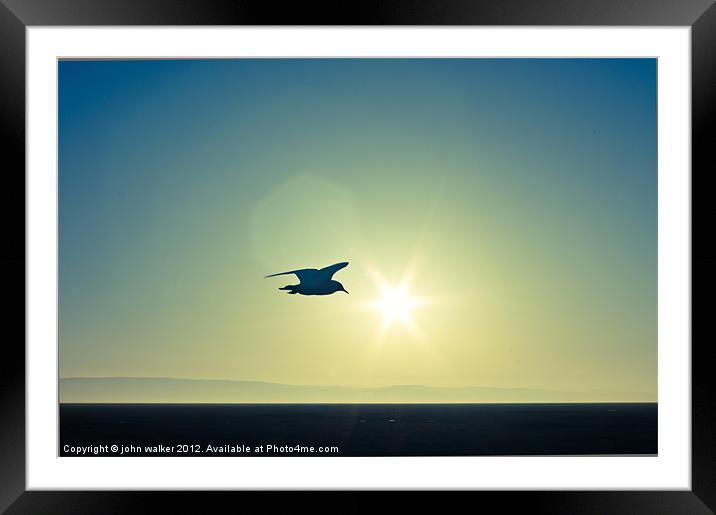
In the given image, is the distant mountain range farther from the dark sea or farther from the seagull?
the seagull

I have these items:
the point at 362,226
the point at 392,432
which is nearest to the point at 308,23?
the point at 362,226

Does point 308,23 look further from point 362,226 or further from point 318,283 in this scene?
point 362,226

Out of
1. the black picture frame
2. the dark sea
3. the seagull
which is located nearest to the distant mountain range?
the dark sea

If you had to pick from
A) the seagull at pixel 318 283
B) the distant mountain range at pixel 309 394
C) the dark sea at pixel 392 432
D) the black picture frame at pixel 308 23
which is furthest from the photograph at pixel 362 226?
the black picture frame at pixel 308 23

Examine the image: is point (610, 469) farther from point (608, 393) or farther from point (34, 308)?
point (608, 393)

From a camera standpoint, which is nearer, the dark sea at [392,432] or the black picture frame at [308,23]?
the black picture frame at [308,23]

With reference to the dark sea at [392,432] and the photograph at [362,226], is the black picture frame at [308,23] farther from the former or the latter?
the dark sea at [392,432]
